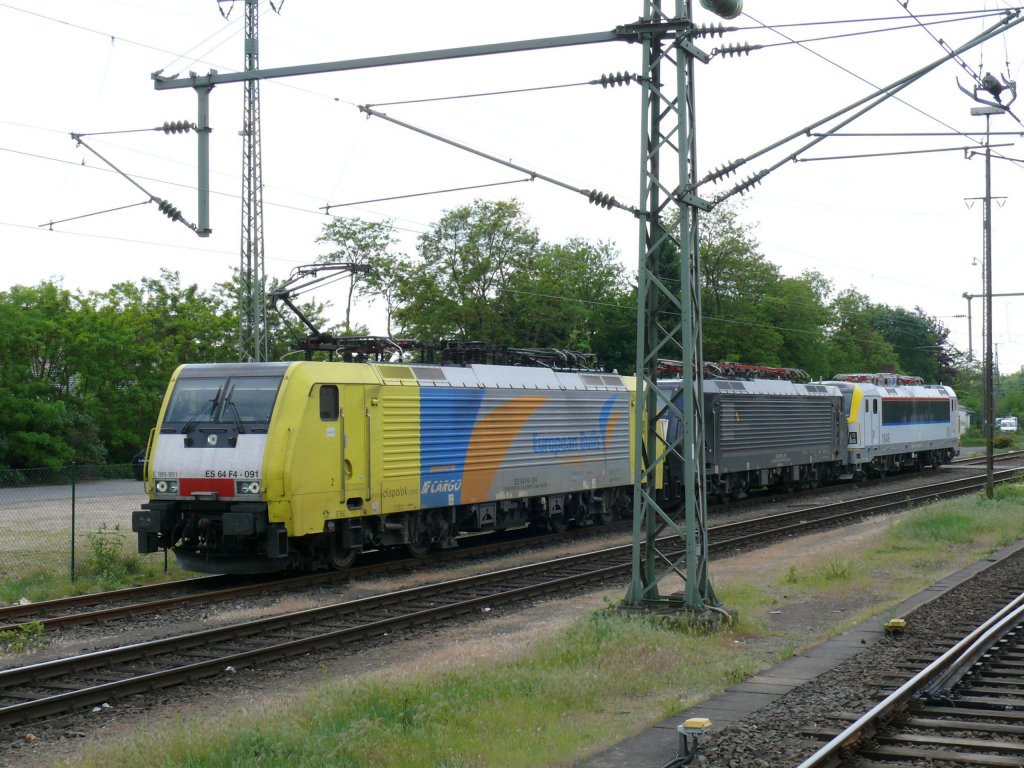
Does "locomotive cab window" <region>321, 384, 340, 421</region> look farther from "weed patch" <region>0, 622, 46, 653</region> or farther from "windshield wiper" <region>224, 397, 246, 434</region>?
"weed patch" <region>0, 622, 46, 653</region>

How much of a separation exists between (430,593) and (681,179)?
266 inches

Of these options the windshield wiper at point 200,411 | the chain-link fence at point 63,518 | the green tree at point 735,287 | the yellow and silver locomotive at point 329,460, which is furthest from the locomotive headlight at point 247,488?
the green tree at point 735,287

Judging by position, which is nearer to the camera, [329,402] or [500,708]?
[500,708]

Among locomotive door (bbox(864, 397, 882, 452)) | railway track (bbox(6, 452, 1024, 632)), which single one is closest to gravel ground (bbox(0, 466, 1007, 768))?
railway track (bbox(6, 452, 1024, 632))

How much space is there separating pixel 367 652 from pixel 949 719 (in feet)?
19.5

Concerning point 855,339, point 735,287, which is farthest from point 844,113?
point 855,339

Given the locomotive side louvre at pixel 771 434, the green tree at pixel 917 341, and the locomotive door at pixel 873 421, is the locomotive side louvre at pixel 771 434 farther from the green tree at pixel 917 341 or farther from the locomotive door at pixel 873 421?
the green tree at pixel 917 341

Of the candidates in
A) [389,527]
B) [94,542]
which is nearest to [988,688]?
[389,527]

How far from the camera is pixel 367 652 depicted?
39.8ft

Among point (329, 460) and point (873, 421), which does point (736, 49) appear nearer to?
point (329, 460)

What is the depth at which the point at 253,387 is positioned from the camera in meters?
16.3

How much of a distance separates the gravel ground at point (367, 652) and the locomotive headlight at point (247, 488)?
1455 mm

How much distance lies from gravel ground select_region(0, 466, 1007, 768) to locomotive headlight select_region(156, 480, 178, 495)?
7.18ft

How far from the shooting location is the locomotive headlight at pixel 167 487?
52.8 ft
